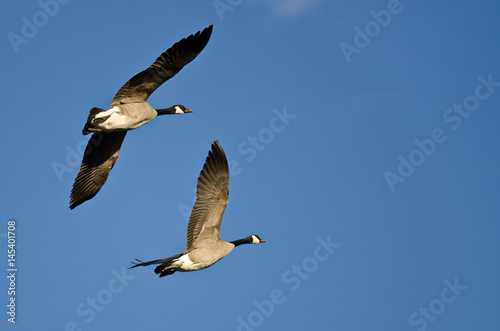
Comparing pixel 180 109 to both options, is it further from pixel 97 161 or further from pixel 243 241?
pixel 243 241

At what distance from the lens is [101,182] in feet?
53.5

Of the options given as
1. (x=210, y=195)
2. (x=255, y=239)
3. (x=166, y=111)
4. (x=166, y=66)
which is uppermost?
(x=166, y=66)

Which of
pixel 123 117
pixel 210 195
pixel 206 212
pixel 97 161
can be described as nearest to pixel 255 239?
pixel 206 212

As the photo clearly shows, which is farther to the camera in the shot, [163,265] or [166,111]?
[166,111]

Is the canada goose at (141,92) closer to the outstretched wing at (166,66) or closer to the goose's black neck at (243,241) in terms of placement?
the outstretched wing at (166,66)

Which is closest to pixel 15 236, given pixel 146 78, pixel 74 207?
pixel 74 207

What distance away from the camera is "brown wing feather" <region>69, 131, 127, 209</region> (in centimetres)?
1612

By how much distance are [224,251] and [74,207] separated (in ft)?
11.2

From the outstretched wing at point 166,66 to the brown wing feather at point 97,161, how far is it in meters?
1.64

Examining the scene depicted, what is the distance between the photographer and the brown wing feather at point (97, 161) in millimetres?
16125

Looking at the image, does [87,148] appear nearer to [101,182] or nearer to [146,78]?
[101,182]

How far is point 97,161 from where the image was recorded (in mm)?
16266

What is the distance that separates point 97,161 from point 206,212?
10.7ft

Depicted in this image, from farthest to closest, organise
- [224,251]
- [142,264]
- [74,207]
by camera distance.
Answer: [74,207] → [224,251] → [142,264]
